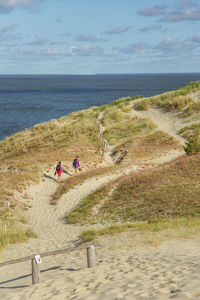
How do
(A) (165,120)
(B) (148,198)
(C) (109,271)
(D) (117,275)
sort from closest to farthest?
(D) (117,275), (C) (109,271), (B) (148,198), (A) (165,120)

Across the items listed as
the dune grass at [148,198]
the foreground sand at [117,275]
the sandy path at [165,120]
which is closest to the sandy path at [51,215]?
the dune grass at [148,198]

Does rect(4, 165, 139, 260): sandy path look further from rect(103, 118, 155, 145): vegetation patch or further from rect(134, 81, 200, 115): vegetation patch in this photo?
rect(134, 81, 200, 115): vegetation patch

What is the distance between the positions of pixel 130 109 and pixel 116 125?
8555mm

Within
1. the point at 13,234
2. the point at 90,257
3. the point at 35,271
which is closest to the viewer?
the point at 35,271

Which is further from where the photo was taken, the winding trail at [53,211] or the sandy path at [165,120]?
the sandy path at [165,120]

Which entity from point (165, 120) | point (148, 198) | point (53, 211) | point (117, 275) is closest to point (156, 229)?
point (117, 275)

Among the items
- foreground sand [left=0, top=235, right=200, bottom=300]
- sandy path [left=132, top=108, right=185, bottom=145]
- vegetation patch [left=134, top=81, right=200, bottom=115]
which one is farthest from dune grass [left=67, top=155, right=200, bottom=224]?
vegetation patch [left=134, top=81, right=200, bottom=115]

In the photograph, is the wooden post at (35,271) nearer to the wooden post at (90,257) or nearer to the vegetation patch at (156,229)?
the wooden post at (90,257)

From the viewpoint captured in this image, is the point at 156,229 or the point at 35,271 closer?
the point at 35,271

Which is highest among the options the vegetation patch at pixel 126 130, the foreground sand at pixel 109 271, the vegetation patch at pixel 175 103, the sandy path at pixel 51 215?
the vegetation patch at pixel 175 103

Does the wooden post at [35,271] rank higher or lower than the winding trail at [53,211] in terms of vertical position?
higher

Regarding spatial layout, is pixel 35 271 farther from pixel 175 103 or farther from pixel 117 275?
pixel 175 103

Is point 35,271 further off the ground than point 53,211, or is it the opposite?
point 35,271

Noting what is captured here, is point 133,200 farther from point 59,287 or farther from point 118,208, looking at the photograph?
point 59,287
